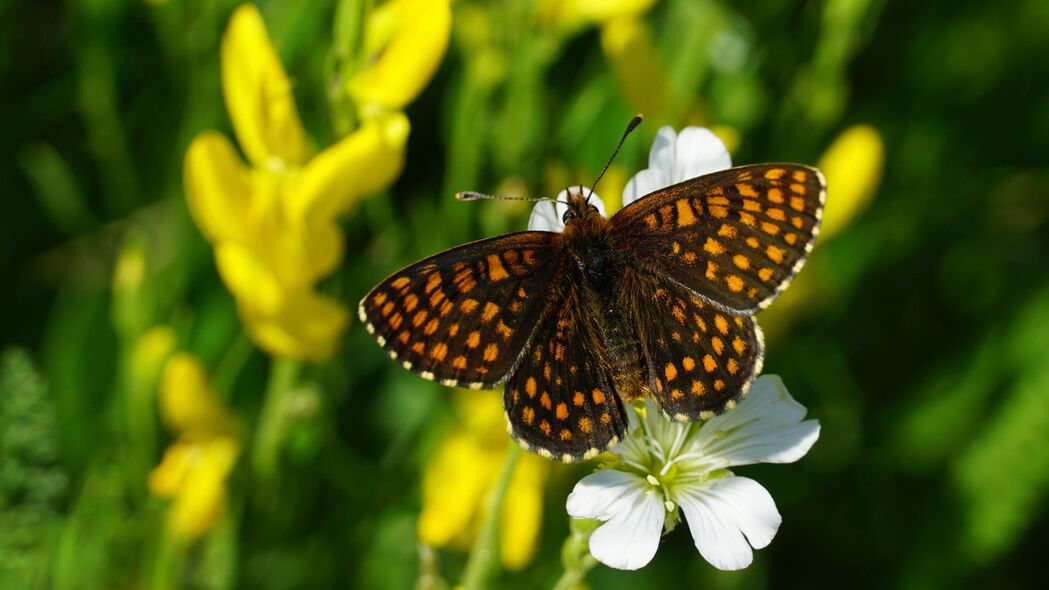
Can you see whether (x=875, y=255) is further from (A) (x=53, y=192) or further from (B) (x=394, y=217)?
(A) (x=53, y=192)

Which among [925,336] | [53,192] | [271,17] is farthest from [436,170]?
[925,336]

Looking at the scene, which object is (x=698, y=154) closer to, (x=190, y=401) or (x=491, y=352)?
(x=491, y=352)

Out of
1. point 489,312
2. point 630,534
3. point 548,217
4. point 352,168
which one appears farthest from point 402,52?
point 630,534

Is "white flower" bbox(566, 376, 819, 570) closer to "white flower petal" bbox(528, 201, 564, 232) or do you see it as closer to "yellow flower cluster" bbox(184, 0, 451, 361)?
"white flower petal" bbox(528, 201, 564, 232)

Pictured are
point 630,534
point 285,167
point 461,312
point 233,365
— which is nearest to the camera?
point 630,534

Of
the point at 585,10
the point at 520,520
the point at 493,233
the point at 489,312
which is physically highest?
the point at 585,10

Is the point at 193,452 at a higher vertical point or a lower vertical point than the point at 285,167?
lower
